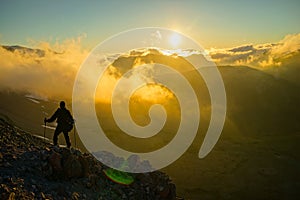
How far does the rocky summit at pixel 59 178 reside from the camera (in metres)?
14.8

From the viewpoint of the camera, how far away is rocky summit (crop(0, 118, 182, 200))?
14836 mm

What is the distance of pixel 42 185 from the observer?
1543 cm

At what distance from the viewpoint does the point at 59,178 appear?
16609 millimetres

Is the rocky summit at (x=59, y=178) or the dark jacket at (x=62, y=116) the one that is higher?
the dark jacket at (x=62, y=116)

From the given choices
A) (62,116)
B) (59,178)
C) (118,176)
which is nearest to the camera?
(59,178)

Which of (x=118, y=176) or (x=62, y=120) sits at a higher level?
(x=62, y=120)

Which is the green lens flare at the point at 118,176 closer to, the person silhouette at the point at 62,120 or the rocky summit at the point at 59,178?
the rocky summit at the point at 59,178

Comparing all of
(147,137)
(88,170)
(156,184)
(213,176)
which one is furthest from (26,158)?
(147,137)

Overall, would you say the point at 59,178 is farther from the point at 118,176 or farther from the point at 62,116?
the point at 118,176

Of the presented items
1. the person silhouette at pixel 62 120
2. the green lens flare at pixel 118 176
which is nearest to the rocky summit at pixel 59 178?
the green lens flare at pixel 118 176

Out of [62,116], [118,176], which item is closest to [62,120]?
[62,116]

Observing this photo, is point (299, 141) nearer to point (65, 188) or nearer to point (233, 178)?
point (233, 178)

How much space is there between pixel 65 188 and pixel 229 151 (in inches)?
5938

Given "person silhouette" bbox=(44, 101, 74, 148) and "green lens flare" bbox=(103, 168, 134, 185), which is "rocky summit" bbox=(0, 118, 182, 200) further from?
"person silhouette" bbox=(44, 101, 74, 148)
